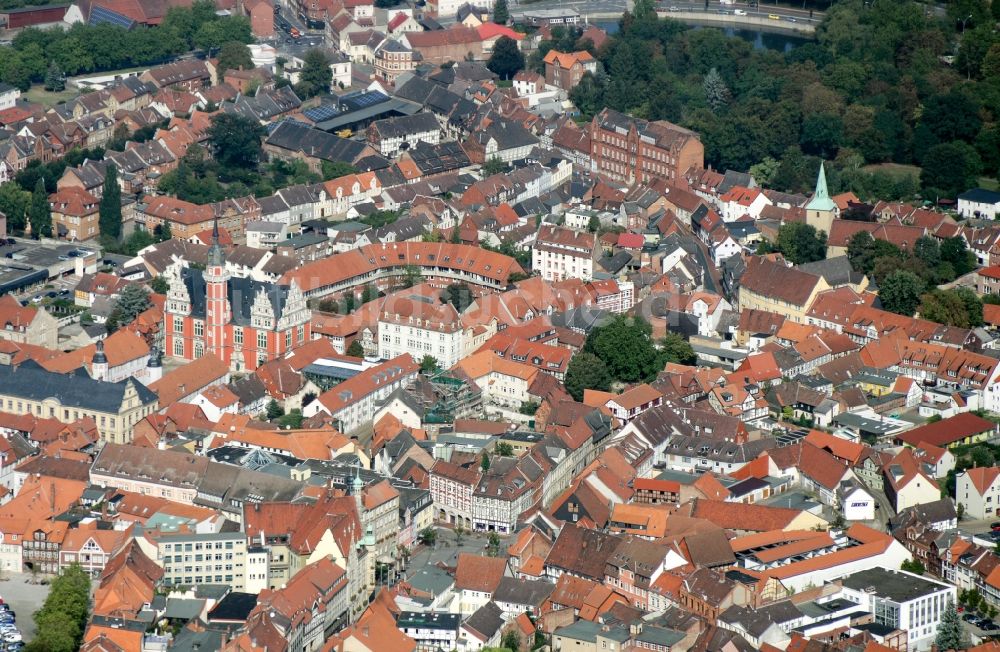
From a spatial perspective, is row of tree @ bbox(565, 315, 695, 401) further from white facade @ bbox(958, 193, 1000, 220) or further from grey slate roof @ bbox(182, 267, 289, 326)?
white facade @ bbox(958, 193, 1000, 220)

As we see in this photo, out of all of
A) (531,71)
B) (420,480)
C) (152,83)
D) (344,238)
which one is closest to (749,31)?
(531,71)

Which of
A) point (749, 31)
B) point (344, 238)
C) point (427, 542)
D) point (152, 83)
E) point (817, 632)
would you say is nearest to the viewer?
point (817, 632)

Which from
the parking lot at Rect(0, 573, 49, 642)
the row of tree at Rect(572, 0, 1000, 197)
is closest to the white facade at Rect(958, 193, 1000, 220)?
the row of tree at Rect(572, 0, 1000, 197)

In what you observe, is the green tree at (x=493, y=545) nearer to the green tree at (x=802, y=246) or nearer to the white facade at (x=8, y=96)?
the green tree at (x=802, y=246)

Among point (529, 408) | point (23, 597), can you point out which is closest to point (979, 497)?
point (529, 408)

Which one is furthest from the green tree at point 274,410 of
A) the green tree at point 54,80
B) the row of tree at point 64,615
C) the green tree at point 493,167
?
the green tree at point 54,80

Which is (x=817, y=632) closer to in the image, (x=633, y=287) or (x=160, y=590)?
(x=160, y=590)
